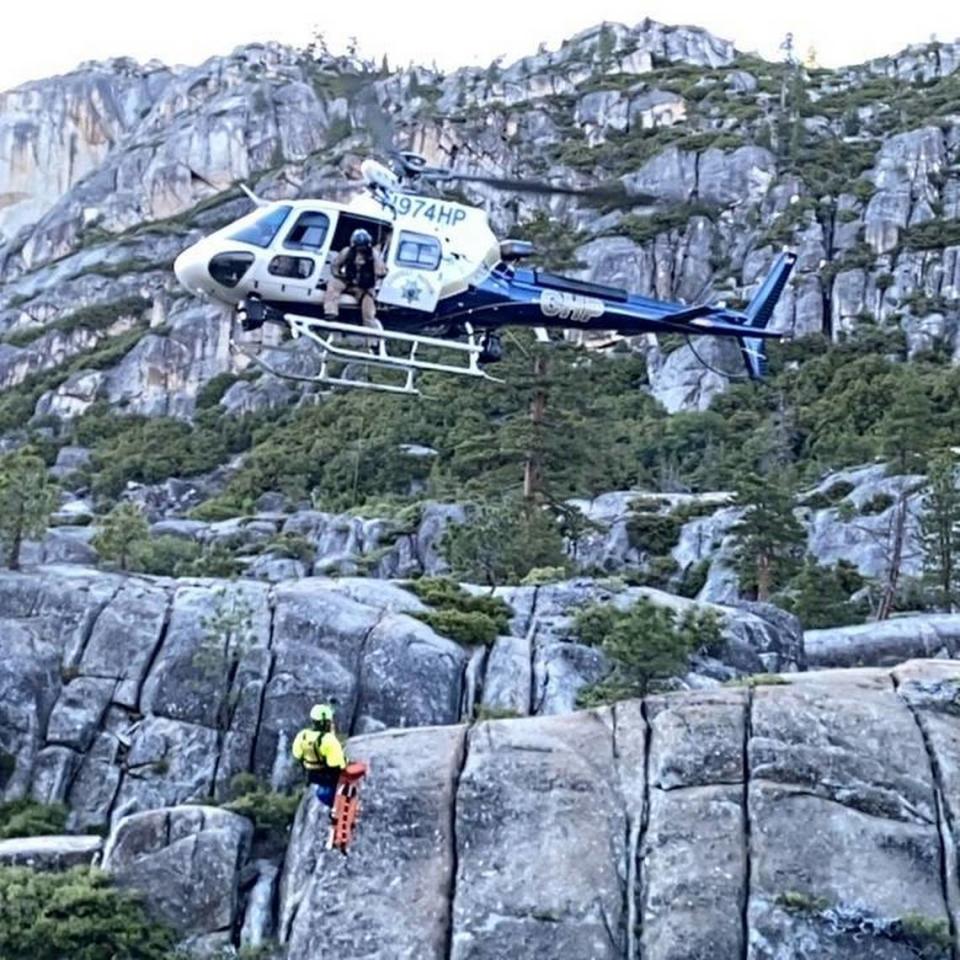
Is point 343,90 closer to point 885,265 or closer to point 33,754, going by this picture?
point 885,265

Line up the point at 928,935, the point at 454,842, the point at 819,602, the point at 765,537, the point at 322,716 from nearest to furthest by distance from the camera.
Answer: the point at 928,935 < the point at 322,716 < the point at 454,842 < the point at 819,602 < the point at 765,537

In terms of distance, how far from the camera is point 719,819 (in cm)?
1802

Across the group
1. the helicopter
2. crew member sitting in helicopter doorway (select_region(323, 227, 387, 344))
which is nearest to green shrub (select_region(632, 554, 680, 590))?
the helicopter

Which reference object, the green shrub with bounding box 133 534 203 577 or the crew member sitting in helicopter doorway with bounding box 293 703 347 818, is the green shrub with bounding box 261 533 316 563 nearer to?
the green shrub with bounding box 133 534 203 577

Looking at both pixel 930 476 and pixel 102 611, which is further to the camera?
pixel 930 476

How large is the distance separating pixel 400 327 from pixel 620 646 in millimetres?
6493

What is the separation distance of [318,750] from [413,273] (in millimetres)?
6668

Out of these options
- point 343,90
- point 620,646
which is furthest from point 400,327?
point 343,90

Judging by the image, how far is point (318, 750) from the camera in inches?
683

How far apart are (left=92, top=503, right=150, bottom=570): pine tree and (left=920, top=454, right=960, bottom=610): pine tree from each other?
1816cm

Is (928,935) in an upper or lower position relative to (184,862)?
lower

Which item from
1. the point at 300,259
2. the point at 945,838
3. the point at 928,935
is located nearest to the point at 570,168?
the point at 300,259

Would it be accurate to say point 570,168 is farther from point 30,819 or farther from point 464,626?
point 30,819

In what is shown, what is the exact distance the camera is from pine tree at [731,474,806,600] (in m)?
34.8
